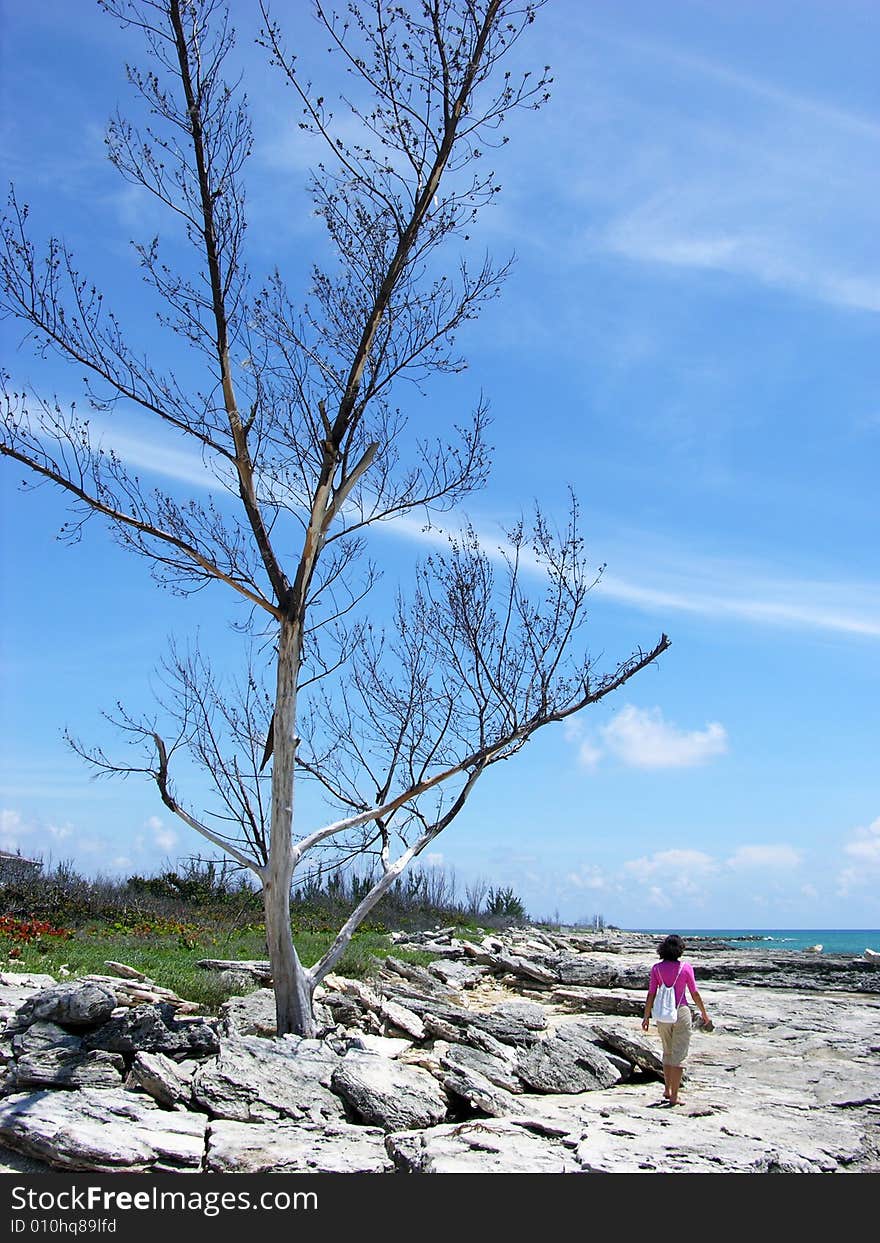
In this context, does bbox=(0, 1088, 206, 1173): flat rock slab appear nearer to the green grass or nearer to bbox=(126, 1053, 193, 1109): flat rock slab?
bbox=(126, 1053, 193, 1109): flat rock slab

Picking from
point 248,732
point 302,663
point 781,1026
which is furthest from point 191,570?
point 781,1026

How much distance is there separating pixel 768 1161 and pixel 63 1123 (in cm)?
438

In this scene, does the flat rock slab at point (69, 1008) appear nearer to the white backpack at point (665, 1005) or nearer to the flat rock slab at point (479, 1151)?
the flat rock slab at point (479, 1151)

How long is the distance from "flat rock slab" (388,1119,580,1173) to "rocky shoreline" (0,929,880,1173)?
0.02 m

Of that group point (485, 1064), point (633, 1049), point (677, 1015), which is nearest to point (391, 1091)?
point (485, 1064)

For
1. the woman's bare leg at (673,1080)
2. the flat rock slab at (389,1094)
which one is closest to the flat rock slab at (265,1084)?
the flat rock slab at (389,1094)

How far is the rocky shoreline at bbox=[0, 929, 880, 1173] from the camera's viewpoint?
5.78 m

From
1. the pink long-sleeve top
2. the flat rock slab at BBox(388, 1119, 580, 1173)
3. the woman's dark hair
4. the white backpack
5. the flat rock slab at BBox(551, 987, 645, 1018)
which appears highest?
the woman's dark hair

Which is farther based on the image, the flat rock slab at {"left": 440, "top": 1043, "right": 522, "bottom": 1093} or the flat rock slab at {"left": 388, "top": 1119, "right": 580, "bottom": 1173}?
the flat rock slab at {"left": 440, "top": 1043, "right": 522, "bottom": 1093}

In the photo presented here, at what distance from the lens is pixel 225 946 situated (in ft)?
47.0

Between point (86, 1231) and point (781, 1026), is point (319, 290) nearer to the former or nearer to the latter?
point (86, 1231)

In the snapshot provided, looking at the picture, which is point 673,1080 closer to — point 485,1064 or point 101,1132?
point 485,1064

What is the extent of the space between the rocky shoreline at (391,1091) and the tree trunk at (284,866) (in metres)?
0.27

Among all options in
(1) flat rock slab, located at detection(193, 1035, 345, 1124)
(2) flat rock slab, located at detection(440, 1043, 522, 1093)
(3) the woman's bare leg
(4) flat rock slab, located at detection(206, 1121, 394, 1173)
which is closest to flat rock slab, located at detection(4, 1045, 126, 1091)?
(1) flat rock slab, located at detection(193, 1035, 345, 1124)
